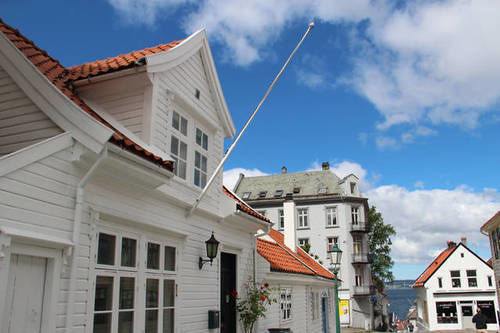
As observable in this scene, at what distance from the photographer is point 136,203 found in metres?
6.94

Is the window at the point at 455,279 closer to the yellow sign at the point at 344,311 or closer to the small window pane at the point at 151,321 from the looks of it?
the yellow sign at the point at 344,311

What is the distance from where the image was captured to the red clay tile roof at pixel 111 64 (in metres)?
7.45

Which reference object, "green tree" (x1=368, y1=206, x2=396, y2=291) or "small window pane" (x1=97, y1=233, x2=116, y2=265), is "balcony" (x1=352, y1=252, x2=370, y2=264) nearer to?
"green tree" (x1=368, y1=206, x2=396, y2=291)

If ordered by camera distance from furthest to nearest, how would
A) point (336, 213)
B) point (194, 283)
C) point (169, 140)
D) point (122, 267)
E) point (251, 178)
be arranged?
point (251, 178) < point (336, 213) < point (194, 283) < point (169, 140) < point (122, 267)

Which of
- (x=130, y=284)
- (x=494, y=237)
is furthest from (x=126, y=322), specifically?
(x=494, y=237)

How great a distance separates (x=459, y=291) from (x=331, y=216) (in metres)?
14.0

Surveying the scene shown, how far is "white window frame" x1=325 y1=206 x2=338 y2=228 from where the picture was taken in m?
44.2

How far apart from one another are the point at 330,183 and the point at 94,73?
133 feet

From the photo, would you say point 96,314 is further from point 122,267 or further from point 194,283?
point 194,283

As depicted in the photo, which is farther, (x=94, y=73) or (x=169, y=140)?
(x=169, y=140)

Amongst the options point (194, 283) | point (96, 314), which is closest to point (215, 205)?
point (194, 283)

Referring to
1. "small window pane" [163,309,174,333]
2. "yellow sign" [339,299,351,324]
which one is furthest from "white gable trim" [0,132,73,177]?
"yellow sign" [339,299,351,324]

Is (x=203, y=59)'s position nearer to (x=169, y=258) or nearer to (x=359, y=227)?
(x=169, y=258)

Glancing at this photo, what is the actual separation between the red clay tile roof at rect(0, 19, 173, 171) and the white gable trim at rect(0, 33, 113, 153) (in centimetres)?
16
